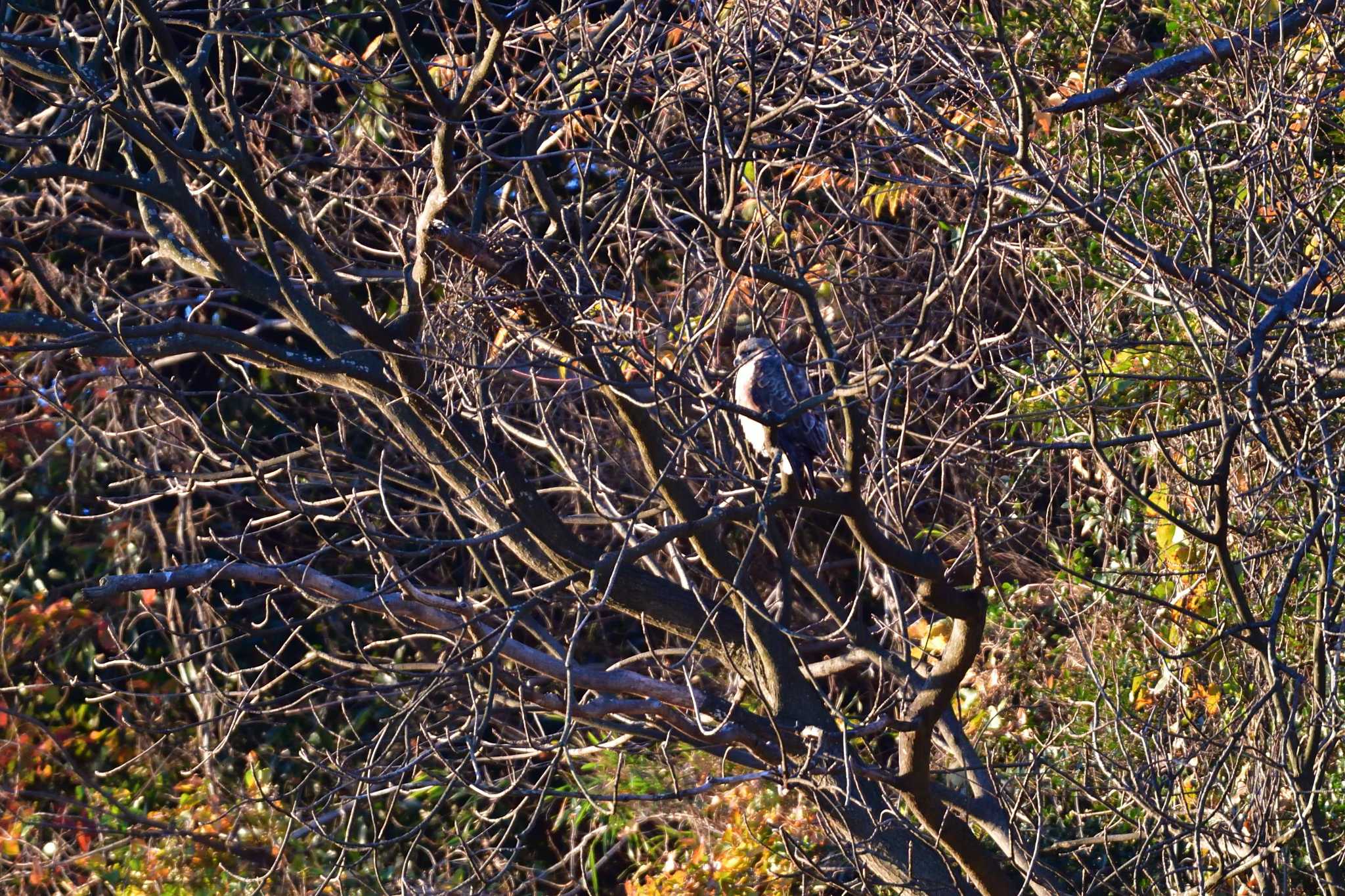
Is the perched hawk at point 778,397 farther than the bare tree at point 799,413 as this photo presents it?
Yes

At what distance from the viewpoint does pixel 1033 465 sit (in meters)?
6.13

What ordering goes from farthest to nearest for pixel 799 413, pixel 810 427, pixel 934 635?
pixel 934 635
pixel 810 427
pixel 799 413

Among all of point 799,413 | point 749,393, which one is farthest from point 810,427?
point 799,413

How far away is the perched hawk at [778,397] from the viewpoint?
4.16 meters

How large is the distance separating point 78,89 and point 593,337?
194cm

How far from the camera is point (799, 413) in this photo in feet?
8.73

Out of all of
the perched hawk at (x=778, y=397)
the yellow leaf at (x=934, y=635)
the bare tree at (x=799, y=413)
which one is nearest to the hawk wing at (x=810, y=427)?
the perched hawk at (x=778, y=397)

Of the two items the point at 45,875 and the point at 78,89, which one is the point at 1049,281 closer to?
the point at 78,89

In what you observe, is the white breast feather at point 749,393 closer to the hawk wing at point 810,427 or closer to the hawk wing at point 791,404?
the hawk wing at point 791,404

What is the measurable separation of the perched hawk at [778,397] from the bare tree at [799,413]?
0.13m

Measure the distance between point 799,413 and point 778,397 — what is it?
223cm

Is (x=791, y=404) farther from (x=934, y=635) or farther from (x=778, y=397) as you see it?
(x=934, y=635)

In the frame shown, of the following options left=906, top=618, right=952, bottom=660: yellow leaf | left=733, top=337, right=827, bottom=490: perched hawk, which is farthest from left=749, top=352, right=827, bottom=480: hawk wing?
left=906, top=618, right=952, bottom=660: yellow leaf

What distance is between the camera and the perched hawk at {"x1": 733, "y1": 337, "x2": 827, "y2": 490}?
4.16 m
